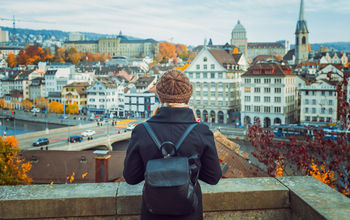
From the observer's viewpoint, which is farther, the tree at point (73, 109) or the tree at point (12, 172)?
the tree at point (73, 109)

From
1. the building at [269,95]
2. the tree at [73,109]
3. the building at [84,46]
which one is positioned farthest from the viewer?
the building at [84,46]

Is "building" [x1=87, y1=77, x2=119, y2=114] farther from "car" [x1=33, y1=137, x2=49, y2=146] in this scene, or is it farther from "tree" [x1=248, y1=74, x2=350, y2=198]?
"tree" [x1=248, y1=74, x2=350, y2=198]

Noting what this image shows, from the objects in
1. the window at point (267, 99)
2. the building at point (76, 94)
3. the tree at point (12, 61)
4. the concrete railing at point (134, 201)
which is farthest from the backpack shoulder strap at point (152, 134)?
the tree at point (12, 61)

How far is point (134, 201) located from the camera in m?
3.61

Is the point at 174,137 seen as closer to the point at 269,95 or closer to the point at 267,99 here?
the point at 269,95

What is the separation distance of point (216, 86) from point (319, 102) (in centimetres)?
1581

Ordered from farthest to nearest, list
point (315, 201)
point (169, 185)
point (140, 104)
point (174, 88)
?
point (140, 104) < point (315, 201) < point (174, 88) < point (169, 185)

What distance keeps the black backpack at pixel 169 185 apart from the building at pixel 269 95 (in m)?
49.0

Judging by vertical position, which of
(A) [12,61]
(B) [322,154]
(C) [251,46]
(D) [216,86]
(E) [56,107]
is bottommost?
(E) [56,107]

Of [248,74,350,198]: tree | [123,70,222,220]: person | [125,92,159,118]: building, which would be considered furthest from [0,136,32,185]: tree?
[125,92,159,118]: building

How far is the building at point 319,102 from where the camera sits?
46122 mm

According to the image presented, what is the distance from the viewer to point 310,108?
4775 cm

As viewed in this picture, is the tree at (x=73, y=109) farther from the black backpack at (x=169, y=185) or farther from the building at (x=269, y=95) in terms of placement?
the black backpack at (x=169, y=185)

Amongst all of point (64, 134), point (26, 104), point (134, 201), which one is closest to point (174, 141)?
point (134, 201)
